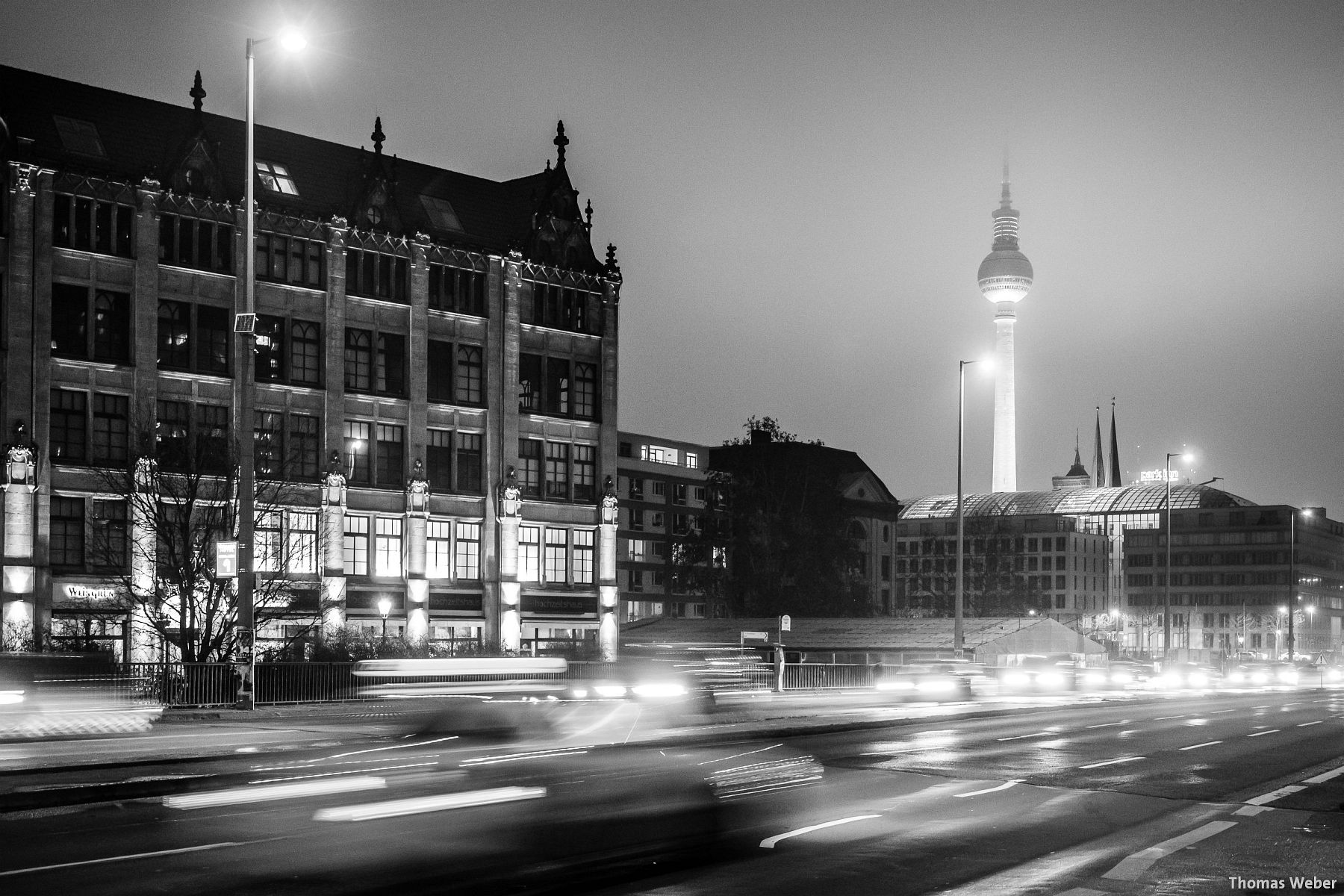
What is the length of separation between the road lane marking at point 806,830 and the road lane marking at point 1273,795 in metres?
5.79

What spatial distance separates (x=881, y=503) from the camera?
148m

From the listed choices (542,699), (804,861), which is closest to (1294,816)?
(804,861)

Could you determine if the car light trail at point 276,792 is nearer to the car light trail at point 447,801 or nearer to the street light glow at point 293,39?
the car light trail at point 447,801

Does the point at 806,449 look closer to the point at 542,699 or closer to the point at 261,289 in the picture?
the point at 261,289

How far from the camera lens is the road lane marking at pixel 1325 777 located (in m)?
23.2

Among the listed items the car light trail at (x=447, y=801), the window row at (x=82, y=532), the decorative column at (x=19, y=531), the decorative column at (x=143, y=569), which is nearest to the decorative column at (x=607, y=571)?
the decorative column at (x=143, y=569)

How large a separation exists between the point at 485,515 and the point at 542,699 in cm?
5802

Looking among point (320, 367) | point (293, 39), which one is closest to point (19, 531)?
point (320, 367)

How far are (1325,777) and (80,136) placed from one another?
55.6 m

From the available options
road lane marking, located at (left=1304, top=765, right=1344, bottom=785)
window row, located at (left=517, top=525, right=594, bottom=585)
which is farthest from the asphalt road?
window row, located at (left=517, top=525, right=594, bottom=585)

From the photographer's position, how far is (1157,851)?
51.0 ft

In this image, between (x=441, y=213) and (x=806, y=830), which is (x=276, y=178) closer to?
(x=441, y=213)

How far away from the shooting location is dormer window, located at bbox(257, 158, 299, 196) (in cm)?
6881

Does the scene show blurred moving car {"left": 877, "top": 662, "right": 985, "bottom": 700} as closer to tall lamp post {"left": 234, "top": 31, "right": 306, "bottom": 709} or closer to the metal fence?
the metal fence
